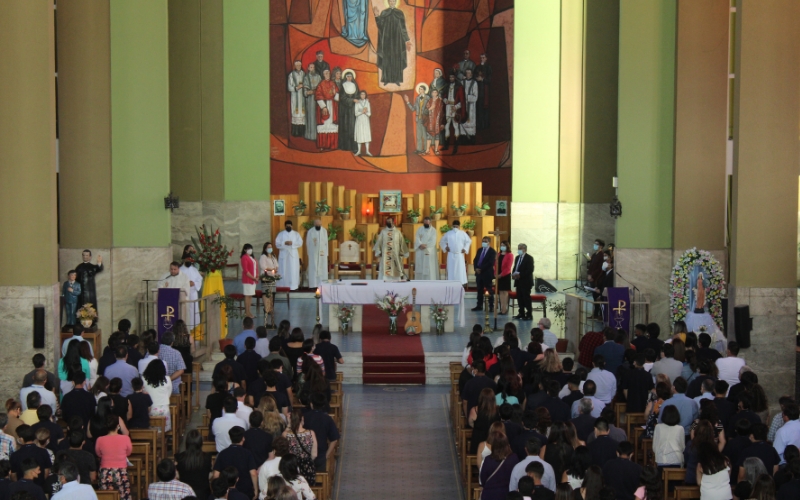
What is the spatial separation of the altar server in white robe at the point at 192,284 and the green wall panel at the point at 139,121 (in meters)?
1.22

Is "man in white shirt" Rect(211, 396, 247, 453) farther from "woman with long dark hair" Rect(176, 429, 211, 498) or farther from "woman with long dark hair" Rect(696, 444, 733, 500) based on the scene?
"woman with long dark hair" Rect(696, 444, 733, 500)

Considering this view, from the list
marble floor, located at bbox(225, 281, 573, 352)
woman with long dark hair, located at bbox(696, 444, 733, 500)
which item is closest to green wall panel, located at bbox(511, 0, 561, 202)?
marble floor, located at bbox(225, 281, 573, 352)

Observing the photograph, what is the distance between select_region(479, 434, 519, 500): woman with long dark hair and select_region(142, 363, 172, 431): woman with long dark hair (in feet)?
14.9

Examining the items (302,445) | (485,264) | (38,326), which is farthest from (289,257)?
(302,445)

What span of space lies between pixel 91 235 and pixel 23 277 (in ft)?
12.3

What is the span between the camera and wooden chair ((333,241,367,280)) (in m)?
25.4

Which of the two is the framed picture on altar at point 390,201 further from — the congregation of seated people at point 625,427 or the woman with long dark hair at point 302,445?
the woman with long dark hair at point 302,445

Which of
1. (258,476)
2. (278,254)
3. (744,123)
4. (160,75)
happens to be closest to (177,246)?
(278,254)

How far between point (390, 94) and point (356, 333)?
38.2ft

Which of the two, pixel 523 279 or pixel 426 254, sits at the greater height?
pixel 426 254

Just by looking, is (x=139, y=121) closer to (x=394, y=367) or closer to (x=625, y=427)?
(x=394, y=367)

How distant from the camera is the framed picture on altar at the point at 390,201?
27062 mm

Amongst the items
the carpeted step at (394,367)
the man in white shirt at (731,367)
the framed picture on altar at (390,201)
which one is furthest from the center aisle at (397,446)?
the framed picture on altar at (390,201)

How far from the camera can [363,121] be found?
29.3m
